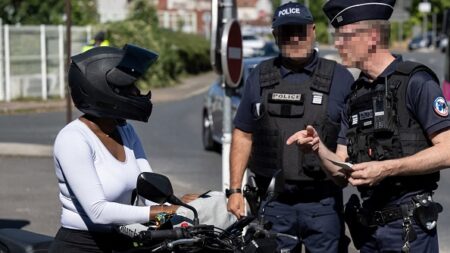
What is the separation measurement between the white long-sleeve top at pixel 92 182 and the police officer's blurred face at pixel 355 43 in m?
1.02

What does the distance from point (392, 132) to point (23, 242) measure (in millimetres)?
1836

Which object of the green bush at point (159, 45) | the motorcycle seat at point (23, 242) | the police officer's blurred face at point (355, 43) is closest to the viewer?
the police officer's blurred face at point (355, 43)

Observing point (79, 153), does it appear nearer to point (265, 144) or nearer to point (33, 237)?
point (33, 237)

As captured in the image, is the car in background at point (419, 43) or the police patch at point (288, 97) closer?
the police patch at point (288, 97)

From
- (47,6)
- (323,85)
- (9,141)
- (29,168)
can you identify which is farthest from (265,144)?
(47,6)

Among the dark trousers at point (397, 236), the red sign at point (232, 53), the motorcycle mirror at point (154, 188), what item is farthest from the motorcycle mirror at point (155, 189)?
the red sign at point (232, 53)

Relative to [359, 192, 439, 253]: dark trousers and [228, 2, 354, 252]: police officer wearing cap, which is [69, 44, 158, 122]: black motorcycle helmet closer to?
[359, 192, 439, 253]: dark trousers

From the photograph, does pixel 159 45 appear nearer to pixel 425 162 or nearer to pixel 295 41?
pixel 295 41

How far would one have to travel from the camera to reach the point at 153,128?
2052 centimetres

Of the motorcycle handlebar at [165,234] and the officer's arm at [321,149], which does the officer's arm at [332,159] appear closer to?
the officer's arm at [321,149]

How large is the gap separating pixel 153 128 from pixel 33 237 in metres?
15.7

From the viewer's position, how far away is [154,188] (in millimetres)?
3639

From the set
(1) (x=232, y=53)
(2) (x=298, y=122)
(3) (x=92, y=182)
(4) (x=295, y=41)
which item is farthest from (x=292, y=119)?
(1) (x=232, y=53)

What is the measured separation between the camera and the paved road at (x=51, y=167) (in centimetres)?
970
